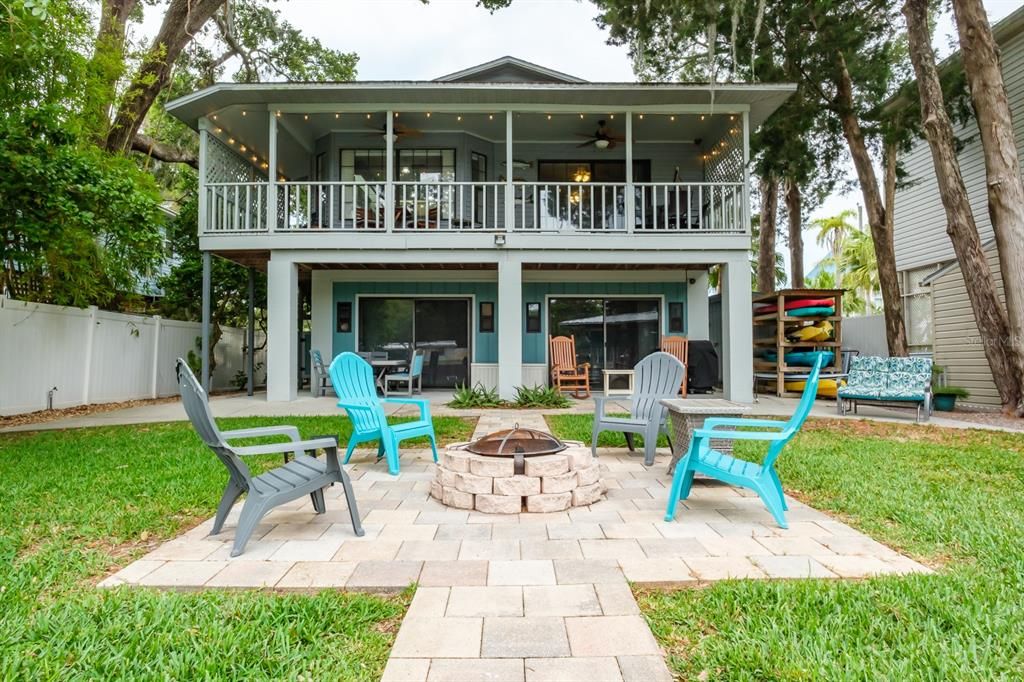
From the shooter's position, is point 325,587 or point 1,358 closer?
point 325,587

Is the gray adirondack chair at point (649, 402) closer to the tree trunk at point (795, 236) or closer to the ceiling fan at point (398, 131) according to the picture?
the ceiling fan at point (398, 131)

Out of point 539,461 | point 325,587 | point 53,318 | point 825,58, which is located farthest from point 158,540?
point 825,58

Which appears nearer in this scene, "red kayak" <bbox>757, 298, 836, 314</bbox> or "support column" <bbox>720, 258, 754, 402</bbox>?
"support column" <bbox>720, 258, 754, 402</bbox>

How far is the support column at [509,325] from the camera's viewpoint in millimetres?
9078

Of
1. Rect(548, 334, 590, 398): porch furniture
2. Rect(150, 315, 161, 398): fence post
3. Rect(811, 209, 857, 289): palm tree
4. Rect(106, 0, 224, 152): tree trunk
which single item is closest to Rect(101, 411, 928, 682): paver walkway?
Rect(548, 334, 590, 398): porch furniture

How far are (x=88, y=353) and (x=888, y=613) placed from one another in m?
10.8

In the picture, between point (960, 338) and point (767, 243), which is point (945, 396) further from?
point (767, 243)

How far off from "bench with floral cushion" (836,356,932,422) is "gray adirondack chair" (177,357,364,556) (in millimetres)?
7911

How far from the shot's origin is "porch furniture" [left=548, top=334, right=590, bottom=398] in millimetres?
10641

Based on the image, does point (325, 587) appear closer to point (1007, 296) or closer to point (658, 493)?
point (658, 493)

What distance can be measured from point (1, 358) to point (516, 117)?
8948 millimetres

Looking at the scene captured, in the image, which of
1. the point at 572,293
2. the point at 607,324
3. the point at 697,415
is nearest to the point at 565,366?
the point at 607,324

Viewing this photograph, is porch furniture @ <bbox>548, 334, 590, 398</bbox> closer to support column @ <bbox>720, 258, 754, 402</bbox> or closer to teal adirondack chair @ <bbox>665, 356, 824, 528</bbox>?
support column @ <bbox>720, 258, 754, 402</bbox>

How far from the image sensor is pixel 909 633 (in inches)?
73.2
